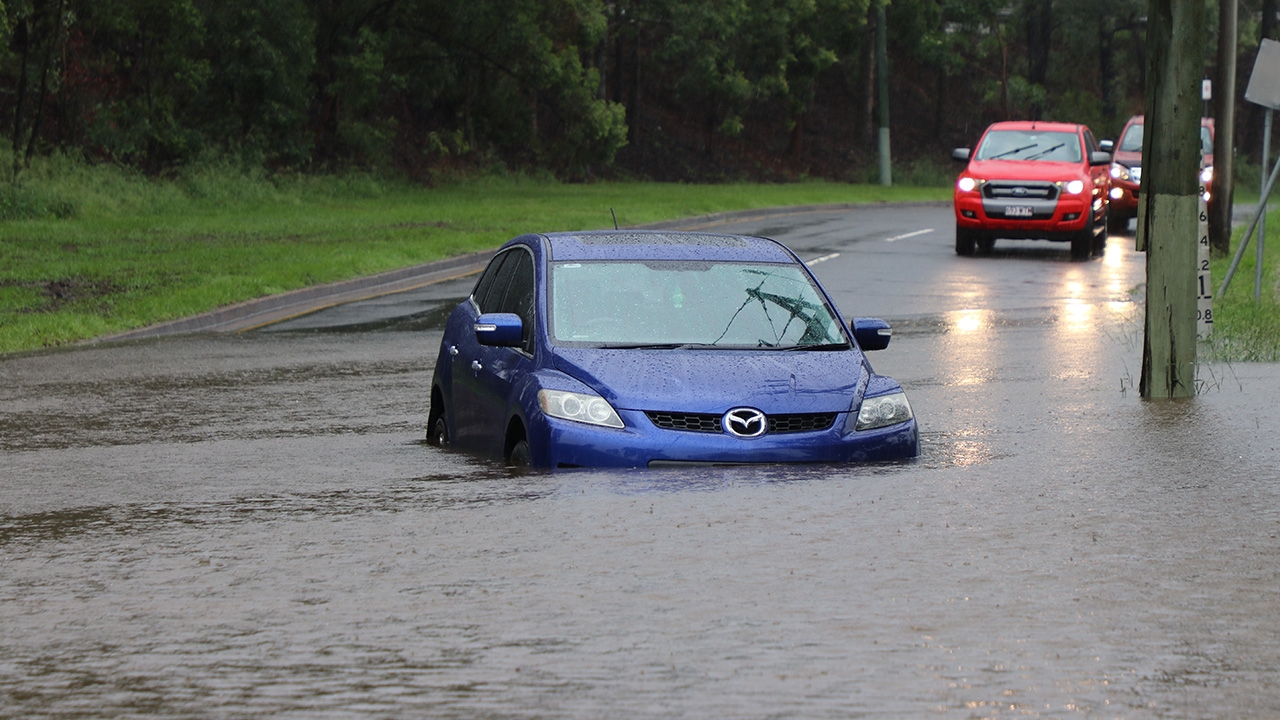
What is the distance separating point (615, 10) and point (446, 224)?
24832 mm

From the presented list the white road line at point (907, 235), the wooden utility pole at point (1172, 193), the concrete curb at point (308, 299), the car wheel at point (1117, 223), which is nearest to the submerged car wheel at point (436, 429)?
the wooden utility pole at point (1172, 193)

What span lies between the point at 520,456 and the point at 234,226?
24802 millimetres

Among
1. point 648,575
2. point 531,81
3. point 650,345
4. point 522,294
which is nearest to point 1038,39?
point 531,81

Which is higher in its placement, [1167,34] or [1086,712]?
[1167,34]

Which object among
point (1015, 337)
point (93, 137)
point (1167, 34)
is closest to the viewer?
point (1167, 34)

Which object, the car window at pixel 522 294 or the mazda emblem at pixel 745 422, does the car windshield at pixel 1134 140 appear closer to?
the car window at pixel 522 294

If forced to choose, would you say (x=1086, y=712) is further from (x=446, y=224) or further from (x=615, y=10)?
(x=615, y=10)

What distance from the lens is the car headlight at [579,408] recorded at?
26.5 feet

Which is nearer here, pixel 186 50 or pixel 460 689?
pixel 460 689

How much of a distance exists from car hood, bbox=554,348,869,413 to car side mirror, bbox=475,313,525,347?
11.3 inches

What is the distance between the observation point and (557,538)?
22.0 feet

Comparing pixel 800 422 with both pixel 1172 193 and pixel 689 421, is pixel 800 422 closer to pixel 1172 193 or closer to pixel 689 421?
pixel 689 421

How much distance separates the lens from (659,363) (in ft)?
27.5

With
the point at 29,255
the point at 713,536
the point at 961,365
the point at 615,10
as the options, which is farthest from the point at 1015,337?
the point at 615,10
